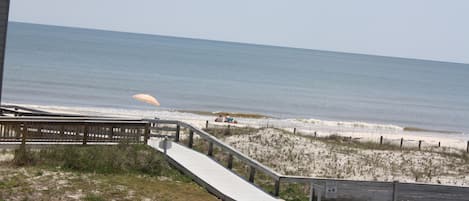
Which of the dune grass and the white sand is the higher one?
the white sand

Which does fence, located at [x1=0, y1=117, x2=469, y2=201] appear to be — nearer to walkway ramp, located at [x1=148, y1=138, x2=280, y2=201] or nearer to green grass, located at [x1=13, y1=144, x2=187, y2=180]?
walkway ramp, located at [x1=148, y1=138, x2=280, y2=201]

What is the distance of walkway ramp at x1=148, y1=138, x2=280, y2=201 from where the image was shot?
50.9 feet

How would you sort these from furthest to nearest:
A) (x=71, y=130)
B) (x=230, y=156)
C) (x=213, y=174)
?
(x=71, y=130)
(x=230, y=156)
(x=213, y=174)

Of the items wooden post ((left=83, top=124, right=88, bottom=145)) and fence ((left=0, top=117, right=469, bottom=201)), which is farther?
wooden post ((left=83, top=124, right=88, bottom=145))

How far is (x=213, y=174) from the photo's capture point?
17188mm

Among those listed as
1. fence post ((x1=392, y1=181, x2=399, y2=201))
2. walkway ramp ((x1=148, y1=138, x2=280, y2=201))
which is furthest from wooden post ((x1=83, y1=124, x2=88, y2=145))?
fence post ((x1=392, y1=181, x2=399, y2=201))

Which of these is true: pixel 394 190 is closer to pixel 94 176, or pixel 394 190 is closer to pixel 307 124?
pixel 94 176

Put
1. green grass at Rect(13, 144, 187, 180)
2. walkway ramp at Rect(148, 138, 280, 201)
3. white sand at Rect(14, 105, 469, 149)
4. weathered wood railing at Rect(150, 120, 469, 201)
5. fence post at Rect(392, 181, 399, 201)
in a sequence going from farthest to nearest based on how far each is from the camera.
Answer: white sand at Rect(14, 105, 469, 149)
green grass at Rect(13, 144, 187, 180)
walkway ramp at Rect(148, 138, 280, 201)
fence post at Rect(392, 181, 399, 201)
weathered wood railing at Rect(150, 120, 469, 201)

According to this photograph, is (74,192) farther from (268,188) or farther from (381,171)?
(381,171)

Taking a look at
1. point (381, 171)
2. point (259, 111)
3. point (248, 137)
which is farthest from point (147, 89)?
point (381, 171)

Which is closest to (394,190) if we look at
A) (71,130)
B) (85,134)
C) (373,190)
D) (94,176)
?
(373,190)

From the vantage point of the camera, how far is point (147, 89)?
81.0 m

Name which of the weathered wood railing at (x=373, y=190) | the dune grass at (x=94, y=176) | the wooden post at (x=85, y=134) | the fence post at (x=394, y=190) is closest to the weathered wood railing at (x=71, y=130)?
the wooden post at (x=85, y=134)

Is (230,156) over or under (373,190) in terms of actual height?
over
